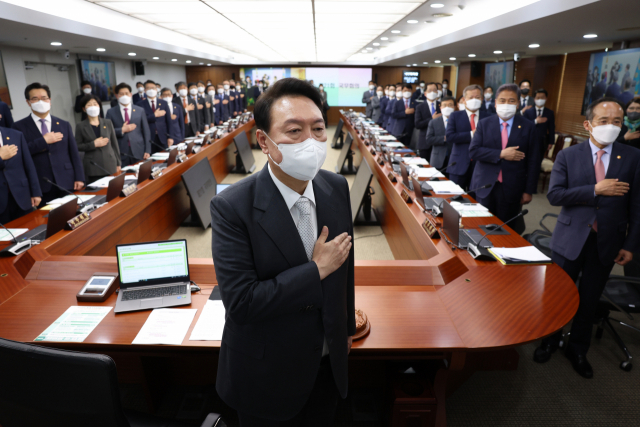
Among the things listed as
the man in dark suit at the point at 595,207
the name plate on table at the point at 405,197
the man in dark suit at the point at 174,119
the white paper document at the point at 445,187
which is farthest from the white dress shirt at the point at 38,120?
the man in dark suit at the point at 595,207

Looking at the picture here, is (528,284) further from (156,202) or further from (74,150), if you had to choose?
(74,150)

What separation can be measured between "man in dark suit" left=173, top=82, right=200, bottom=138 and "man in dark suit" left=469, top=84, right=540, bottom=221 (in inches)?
246

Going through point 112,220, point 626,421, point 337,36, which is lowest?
point 626,421

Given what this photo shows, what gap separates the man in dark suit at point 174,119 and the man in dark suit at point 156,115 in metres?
0.07

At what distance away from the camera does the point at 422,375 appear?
1.87m

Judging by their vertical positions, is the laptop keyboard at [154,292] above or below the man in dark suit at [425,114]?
below

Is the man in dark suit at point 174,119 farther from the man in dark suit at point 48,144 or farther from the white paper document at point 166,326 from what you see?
the white paper document at point 166,326

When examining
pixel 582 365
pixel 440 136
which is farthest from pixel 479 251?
pixel 440 136

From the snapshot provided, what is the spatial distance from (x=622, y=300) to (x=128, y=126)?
225 inches

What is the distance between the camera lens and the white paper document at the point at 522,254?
2.26 metres

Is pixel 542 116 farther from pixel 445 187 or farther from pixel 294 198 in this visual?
pixel 294 198

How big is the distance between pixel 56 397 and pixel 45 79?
954cm

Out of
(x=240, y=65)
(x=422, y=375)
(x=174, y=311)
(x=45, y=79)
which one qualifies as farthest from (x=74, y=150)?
(x=240, y=65)

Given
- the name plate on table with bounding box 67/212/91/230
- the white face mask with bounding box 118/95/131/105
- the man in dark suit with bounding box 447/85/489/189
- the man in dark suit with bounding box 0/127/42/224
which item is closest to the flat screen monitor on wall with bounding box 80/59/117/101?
the white face mask with bounding box 118/95/131/105
